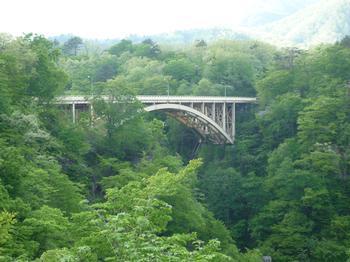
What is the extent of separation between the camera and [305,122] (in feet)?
119

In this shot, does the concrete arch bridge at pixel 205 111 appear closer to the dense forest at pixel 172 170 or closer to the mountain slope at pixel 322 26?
the dense forest at pixel 172 170

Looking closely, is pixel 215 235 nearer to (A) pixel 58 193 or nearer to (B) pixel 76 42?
(A) pixel 58 193

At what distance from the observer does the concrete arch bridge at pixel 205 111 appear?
38031 mm

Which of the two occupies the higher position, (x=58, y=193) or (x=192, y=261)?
(x=192, y=261)

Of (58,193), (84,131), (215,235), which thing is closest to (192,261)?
(58,193)

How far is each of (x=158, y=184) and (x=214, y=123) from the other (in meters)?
24.1

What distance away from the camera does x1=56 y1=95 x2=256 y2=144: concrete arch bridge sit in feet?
125

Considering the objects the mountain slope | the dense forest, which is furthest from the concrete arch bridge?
the mountain slope

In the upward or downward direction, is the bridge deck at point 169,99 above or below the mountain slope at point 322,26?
below

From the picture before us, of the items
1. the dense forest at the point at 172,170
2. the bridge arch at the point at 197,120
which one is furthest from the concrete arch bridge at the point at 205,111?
the dense forest at the point at 172,170

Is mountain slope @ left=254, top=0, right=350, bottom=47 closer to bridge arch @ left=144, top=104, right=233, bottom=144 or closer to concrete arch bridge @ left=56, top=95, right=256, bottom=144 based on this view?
concrete arch bridge @ left=56, top=95, right=256, bottom=144

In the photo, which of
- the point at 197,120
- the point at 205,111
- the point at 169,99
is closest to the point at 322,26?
the point at 205,111

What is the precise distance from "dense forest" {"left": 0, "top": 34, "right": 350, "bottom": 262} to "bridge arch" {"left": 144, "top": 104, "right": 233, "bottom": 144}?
3.36ft

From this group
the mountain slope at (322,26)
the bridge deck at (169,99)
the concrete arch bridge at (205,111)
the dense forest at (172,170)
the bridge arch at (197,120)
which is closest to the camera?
the dense forest at (172,170)
